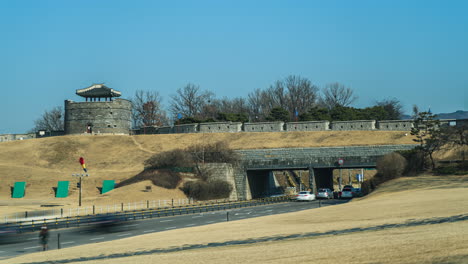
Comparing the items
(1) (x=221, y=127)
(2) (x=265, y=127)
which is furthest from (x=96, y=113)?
(2) (x=265, y=127)

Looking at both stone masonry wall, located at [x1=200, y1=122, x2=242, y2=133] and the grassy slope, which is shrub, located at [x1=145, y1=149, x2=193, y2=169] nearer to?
stone masonry wall, located at [x1=200, y1=122, x2=242, y2=133]

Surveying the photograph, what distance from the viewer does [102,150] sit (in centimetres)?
10338

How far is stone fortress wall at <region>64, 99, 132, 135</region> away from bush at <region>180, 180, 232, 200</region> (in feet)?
163

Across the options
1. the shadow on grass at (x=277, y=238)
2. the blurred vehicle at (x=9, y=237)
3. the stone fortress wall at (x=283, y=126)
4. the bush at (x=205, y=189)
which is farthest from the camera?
the stone fortress wall at (x=283, y=126)

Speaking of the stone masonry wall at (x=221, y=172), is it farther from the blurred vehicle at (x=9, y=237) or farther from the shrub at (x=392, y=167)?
the blurred vehicle at (x=9, y=237)

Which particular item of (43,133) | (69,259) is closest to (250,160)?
(69,259)

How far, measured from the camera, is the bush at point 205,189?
67.9 metres

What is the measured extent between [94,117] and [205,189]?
175ft

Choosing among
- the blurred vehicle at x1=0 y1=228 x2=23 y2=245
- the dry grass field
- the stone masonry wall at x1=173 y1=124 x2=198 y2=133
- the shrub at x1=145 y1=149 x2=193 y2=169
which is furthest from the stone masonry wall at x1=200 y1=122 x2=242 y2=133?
the blurred vehicle at x1=0 y1=228 x2=23 y2=245

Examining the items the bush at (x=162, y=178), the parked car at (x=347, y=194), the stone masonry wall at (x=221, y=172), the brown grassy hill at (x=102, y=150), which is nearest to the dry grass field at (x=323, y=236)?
the bush at (x=162, y=178)

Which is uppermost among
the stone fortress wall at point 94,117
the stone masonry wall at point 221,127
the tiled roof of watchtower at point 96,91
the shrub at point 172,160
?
the tiled roof of watchtower at point 96,91

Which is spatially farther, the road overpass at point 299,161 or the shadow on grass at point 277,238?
the road overpass at point 299,161

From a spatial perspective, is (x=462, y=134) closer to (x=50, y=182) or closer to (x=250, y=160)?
(x=250, y=160)

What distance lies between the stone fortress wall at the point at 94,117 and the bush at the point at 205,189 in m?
49.6
